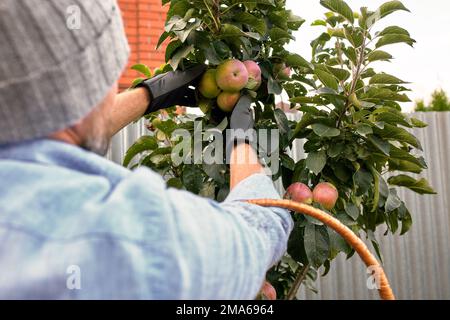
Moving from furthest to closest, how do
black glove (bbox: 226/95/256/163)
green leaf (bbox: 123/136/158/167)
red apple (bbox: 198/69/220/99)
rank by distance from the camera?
green leaf (bbox: 123/136/158/167), red apple (bbox: 198/69/220/99), black glove (bbox: 226/95/256/163)

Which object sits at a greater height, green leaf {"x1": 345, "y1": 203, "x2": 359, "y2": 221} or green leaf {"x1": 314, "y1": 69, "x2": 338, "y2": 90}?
green leaf {"x1": 314, "y1": 69, "x2": 338, "y2": 90}

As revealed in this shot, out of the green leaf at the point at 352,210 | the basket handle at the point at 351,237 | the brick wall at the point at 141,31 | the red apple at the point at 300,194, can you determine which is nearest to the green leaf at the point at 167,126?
the red apple at the point at 300,194

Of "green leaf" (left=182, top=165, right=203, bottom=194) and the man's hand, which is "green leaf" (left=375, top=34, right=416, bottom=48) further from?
"green leaf" (left=182, top=165, right=203, bottom=194)

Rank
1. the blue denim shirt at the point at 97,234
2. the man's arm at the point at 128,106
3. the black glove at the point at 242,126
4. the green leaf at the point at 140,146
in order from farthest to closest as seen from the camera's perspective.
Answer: the green leaf at the point at 140,146, the man's arm at the point at 128,106, the black glove at the point at 242,126, the blue denim shirt at the point at 97,234

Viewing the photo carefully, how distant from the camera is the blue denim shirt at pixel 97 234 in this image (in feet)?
1.44

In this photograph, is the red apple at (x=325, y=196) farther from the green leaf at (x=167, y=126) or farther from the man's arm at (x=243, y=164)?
the green leaf at (x=167, y=126)

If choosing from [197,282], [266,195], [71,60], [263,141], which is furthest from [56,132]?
[263,141]

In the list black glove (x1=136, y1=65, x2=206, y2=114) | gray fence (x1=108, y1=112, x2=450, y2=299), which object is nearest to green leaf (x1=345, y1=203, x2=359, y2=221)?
black glove (x1=136, y1=65, x2=206, y2=114)

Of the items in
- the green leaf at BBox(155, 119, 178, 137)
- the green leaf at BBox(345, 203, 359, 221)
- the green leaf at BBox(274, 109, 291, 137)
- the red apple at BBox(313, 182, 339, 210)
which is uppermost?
the green leaf at BBox(155, 119, 178, 137)

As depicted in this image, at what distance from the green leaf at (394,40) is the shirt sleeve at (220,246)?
856 mm

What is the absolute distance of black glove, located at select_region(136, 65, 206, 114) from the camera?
3.69 feet

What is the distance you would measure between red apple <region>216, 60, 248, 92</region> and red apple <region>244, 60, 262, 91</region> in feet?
0.09
